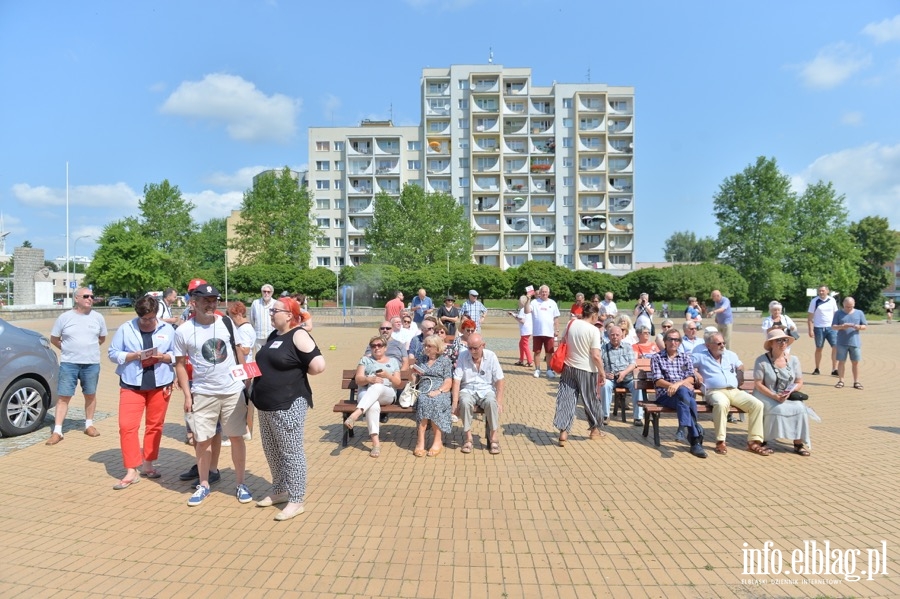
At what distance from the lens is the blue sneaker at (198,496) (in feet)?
16.2

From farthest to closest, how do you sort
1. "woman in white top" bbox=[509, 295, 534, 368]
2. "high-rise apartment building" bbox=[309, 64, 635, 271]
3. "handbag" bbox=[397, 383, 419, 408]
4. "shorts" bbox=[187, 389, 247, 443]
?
1. "high-rise apartment building" bbox=[309, 64, 635, 271]
2. "woman in white top" bbox=[509, 295, 534, 368]
3. "handbag" bbox=[397, 383, 419, 408]
4. "shorts" bbox=[187, 389, 247, 443]

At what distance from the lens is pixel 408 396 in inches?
276

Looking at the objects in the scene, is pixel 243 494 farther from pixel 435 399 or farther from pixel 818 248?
pixel 818 248

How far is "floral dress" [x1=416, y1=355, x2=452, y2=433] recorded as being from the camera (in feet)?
21.5

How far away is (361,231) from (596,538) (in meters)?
75.8

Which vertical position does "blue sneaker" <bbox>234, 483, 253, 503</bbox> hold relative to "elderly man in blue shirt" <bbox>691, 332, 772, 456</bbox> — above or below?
below

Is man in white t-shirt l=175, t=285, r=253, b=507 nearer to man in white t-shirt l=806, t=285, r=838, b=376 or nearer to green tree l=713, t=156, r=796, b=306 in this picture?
man in white t-shirt l=806, t=285, r=838, b=376

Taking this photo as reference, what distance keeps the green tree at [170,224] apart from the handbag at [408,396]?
2106 inches

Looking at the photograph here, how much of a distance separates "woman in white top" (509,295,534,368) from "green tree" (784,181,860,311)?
49.5 metres

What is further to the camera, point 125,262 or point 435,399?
point 125,262

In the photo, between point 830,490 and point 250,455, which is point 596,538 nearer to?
point 830,490

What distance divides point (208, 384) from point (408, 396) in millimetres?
2682

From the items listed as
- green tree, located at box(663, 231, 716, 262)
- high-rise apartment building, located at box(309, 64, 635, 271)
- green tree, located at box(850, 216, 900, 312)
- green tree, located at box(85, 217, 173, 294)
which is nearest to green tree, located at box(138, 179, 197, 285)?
green tree, located at box(85, 217, 173, 294)

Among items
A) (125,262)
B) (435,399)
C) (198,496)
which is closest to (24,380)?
(198,496)
